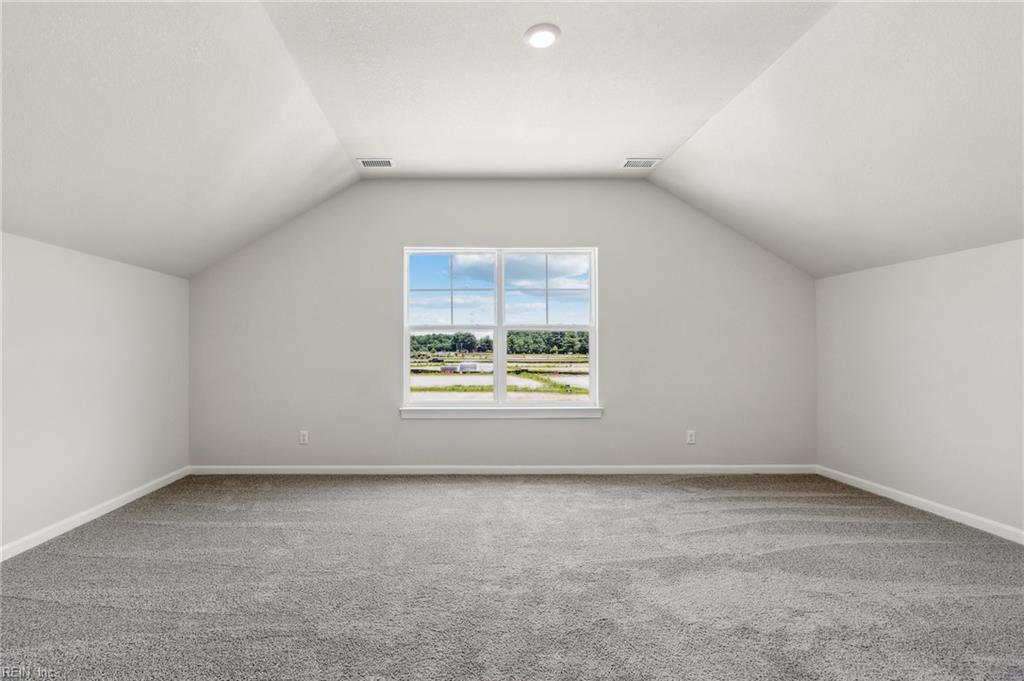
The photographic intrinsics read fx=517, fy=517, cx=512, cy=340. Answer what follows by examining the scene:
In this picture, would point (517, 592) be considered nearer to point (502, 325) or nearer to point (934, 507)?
point (502, 325)

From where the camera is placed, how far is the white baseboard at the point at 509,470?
4.39 metres

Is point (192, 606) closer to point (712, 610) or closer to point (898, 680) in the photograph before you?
point (712, 610)

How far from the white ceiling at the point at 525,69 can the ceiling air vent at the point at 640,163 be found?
Result: 0.19 m

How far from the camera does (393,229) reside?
4453 mm

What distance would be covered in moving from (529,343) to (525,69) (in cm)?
244

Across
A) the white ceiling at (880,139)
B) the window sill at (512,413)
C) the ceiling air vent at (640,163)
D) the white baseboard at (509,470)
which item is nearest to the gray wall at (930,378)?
the white ceiling at (880,139)

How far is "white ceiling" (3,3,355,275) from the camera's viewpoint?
1923 millimetres

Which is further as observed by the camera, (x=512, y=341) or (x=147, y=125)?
(x=512, y=341)

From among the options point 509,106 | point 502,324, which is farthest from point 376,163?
point 502,324

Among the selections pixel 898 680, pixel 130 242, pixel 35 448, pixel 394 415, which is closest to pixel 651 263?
pixel 394 415

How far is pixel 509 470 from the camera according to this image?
175 inches

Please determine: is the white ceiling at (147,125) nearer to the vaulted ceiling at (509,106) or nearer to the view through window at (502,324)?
the vaulted ceiling at (509,106)

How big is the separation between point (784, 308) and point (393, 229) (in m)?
3.46

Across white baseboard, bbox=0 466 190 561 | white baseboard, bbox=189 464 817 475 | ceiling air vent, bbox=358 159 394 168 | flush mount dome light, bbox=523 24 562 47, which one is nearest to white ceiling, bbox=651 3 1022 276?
flush mount dome light, bbox=523 24 562 47
